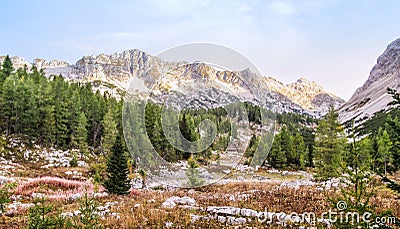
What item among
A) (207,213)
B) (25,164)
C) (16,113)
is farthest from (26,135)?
(207,213)

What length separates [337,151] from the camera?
3556 cm

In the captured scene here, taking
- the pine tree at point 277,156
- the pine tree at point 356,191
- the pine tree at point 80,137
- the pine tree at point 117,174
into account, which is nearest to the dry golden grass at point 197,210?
the pine tree at point 356,191

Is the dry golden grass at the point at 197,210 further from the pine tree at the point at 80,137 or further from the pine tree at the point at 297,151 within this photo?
the pine tree at the point at 297,151

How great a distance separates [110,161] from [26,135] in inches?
1642

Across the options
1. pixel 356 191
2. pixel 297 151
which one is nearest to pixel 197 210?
pixel 356 191

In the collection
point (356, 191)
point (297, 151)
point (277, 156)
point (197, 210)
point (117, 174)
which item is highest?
point (356, 191)

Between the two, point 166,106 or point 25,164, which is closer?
point 166,106

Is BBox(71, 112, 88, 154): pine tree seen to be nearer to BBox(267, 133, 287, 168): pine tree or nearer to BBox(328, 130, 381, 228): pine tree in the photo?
BBox(267, 133, 287, 168): pine tree

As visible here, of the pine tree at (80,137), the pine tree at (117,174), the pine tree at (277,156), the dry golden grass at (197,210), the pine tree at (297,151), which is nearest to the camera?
A: the dry golden grass at (197,210)

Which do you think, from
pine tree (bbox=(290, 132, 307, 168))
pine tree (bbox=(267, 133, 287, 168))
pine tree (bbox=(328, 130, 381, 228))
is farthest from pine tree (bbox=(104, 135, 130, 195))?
pine tree (bbox=(290, 132, 307, 168))

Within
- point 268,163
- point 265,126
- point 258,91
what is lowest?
point 268,163

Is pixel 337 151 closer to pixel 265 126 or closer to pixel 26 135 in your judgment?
pixel 265 126

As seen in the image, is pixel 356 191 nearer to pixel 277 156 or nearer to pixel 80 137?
pixel 80 137

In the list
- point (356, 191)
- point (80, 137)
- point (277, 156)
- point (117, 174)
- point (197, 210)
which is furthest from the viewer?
point (277, 156)
